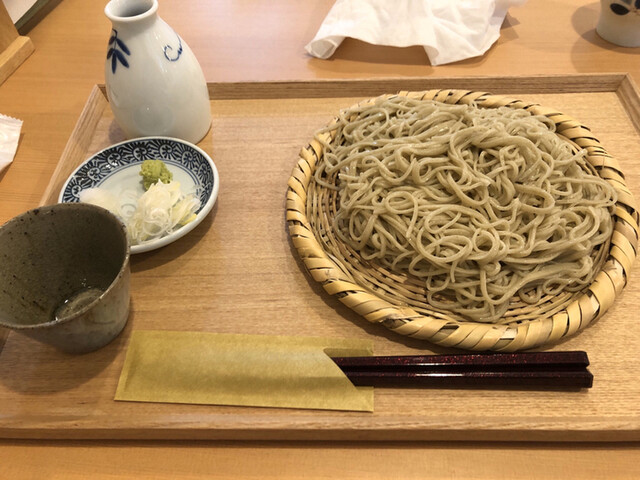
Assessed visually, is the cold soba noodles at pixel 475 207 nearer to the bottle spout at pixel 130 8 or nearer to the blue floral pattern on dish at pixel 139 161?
the blue floral pattern on dish at pixel 139 161

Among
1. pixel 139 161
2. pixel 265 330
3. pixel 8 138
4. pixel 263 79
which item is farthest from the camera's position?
pixel 263 79

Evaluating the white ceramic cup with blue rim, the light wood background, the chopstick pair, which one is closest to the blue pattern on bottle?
the light wood background

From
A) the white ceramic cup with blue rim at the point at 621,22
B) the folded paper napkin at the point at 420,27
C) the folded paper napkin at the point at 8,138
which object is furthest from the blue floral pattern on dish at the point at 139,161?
the white ceramic cup with blue rim at the point at 621,22

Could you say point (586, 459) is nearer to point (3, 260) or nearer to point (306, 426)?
point (306, 426)

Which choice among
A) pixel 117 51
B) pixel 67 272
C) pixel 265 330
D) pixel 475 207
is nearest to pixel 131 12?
pixel 117 51

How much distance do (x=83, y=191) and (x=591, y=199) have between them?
1.31 m

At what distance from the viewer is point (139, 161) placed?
1.38 metres

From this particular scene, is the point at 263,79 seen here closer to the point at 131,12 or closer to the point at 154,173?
the point at 131,12

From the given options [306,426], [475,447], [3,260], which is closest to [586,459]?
[475,447]

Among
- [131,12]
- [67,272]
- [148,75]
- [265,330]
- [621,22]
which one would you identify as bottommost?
[265,330]

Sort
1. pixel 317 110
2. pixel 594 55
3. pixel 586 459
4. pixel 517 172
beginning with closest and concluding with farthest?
pixel 586 459 → pixel 517 172 → pixel 317 110 → pixel 594 55

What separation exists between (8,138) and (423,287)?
1.46 meters

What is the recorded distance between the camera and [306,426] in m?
0.89

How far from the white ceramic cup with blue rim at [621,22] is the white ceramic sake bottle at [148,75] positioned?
64.9 inches
